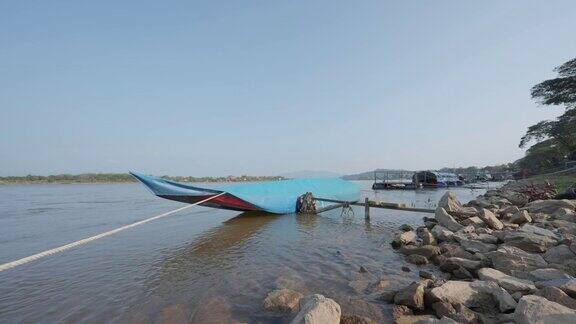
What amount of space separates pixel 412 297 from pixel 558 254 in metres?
3.71

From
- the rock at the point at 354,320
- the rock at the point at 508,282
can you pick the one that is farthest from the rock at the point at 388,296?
the rock at the point at 508,282

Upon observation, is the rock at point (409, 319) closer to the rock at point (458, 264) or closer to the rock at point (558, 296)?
the rock at point (558, 296)

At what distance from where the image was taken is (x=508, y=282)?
550cm

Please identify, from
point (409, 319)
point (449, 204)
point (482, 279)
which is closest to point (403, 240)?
point (449, 204)

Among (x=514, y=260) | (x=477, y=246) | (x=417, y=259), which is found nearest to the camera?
(x=514, y=260)

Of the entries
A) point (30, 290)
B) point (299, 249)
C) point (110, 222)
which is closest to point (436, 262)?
point (299, 249)

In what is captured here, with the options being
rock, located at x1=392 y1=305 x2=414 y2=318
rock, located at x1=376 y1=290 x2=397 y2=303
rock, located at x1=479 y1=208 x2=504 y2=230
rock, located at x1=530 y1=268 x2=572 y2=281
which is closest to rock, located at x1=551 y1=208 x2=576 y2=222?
rock, located at x1=479 y1=208 x2=504 y2=230

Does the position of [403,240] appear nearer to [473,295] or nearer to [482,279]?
[482,279]

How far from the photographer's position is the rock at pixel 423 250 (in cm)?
870

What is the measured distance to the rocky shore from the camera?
452 centimetres

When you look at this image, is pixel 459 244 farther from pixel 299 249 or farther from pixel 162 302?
pixel 162 302

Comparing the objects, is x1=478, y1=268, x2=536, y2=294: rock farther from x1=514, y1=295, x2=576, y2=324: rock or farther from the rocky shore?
x1=514, y1=295, x2=576, y2=324: rock

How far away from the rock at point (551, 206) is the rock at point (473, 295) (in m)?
8.20

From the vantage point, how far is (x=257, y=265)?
341 inches
